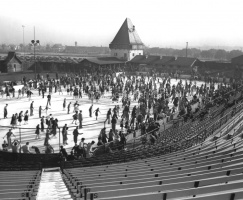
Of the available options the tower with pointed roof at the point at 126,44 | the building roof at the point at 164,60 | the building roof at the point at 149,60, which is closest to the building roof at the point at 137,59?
the building roof at the point at 149,60

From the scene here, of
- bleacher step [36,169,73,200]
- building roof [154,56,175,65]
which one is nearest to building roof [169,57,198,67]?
building roof [154,56,175,65]

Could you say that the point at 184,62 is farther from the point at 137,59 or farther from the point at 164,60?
the point at 137,59

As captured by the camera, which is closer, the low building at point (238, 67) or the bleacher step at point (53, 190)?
the bleacher step at point (53, 190)

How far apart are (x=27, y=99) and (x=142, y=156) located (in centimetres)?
2190

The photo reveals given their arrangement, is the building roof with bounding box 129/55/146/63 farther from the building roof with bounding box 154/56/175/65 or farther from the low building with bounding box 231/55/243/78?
the low building with bounding box 231/55/243/78

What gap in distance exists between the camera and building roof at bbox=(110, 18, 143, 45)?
237 ft

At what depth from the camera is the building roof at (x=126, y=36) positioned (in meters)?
72.2

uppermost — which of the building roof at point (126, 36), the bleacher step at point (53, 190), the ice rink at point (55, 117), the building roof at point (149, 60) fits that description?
the building roof at point (126, 36)

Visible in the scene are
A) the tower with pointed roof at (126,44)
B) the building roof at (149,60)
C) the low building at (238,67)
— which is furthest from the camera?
the tower with pointed roof at (126,44)

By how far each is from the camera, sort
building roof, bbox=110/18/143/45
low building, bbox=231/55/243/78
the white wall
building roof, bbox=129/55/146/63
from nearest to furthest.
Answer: low building, bbox=231/55/243/78
building roof, bbox=129/55/146/63
the white wall
building roof, bbox=110/18/143/45

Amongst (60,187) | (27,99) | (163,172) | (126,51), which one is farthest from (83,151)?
(126,51)

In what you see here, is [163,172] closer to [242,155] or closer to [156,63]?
[242,155]

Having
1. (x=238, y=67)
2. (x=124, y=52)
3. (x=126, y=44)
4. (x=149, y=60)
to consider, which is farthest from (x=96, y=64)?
(x=238, y=67)

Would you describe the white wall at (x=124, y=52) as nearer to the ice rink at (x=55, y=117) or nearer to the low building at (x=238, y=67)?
the low building at (x=238, y=67)
